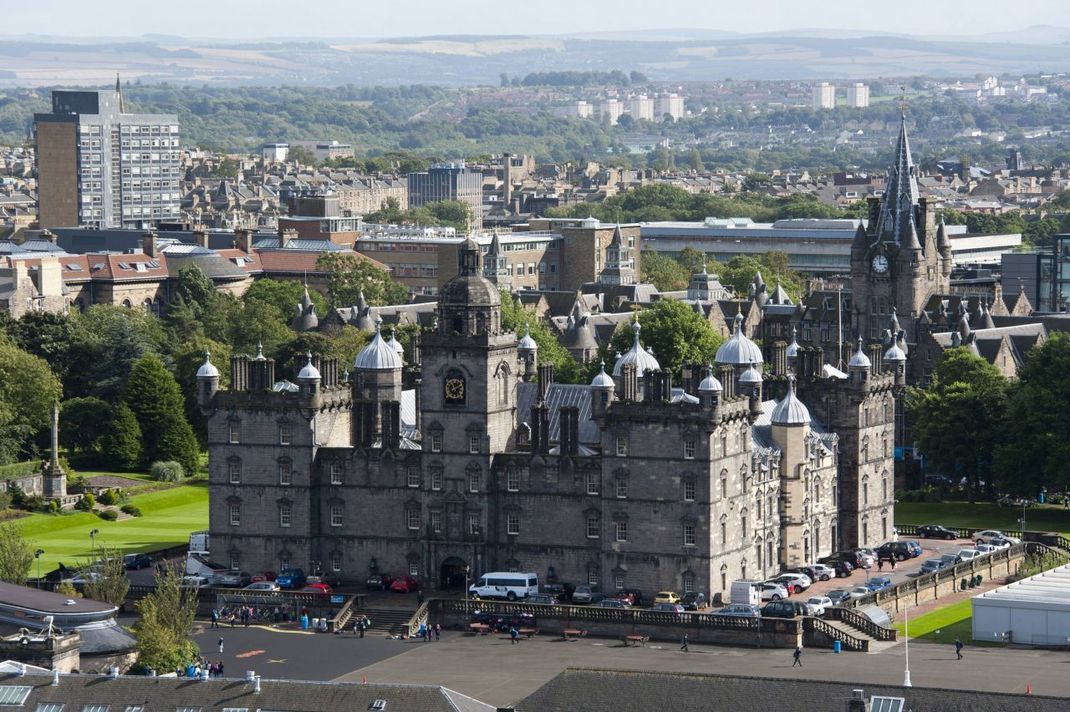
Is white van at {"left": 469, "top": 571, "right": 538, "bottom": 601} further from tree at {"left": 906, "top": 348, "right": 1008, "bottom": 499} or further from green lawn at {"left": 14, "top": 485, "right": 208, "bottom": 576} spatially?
tree at {"left": 906, "top": 348, "right": 1008, "bottom": 499}

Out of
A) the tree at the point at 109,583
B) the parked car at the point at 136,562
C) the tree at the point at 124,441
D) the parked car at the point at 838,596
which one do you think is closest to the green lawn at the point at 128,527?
the parked car at the point at 136,562

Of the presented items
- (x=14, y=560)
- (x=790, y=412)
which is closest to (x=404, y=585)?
(x=14, y=560)

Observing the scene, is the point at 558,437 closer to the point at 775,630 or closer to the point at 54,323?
the point at 775,630

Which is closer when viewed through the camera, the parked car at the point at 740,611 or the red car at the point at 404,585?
the parked car at the point at 740,611

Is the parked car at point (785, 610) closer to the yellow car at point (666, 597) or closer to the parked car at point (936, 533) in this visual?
the yellow car at point (666, 597)

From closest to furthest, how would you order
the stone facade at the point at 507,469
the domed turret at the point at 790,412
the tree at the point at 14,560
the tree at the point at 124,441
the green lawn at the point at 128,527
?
the tree at the point at 14,560
the stone facade at the point at 507,469
the domed turret at the point at 790,412
the green lawn at the point at 128,527
the tree at the point at 124,441

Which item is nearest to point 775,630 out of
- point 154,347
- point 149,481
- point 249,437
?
point 249,437
